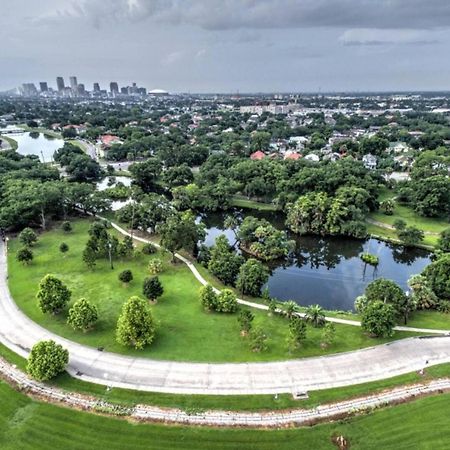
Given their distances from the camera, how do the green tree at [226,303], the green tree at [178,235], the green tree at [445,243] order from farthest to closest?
the green tree at [445,243]
the green tree at [178,235]
the green tree at [226,303]

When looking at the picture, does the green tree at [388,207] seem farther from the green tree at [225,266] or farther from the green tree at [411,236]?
the green tree at [225,266]

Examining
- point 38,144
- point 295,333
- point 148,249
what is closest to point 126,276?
point 148,249

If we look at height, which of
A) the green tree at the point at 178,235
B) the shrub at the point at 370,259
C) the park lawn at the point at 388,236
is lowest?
the shrub at the point at 370,259

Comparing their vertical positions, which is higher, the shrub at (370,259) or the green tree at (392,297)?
the green tree at (392,297)

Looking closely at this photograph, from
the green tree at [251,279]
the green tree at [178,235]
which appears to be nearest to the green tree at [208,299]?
the green tree at [251,279]

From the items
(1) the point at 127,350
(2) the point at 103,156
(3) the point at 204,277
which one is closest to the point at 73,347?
(1) the point at 127,350

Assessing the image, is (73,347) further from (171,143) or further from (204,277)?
(171,143)

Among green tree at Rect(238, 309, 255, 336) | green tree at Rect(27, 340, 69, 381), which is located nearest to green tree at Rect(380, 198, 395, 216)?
green tree at Rect(238, 309, 255, 336)
